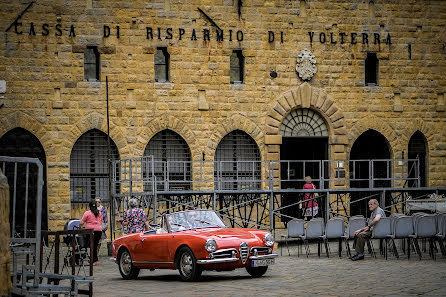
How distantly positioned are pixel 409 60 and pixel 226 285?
59.9 ft

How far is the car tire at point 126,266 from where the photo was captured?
1963 centimetres

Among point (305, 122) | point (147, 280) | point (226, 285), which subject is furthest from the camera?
point (305, 122)

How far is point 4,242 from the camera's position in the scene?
30.8 feet

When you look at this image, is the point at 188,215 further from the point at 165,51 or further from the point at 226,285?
the point at 165,51

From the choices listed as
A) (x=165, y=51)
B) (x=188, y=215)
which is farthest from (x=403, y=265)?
(x=165, y=51)

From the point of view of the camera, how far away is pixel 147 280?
19.4 m

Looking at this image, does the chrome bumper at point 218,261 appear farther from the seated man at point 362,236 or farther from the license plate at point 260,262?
the seated man at point 362,236

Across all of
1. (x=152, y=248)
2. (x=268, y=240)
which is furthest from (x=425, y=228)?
(x=152, y=248)

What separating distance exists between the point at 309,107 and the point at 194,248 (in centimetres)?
1548

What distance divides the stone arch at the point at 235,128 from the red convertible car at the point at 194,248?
11.7 m

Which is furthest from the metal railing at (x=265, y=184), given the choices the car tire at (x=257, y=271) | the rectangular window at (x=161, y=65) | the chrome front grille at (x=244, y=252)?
the chrome front grille at (x=244, y=252)

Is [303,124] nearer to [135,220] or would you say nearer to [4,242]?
[135,220]

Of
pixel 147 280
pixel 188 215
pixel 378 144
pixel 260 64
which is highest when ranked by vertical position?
pixel 260 64

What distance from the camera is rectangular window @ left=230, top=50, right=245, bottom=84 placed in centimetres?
3256
